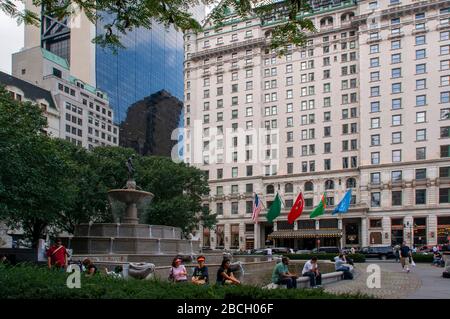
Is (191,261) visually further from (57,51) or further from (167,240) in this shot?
(57,51)

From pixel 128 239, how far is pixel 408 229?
5581 centimetres

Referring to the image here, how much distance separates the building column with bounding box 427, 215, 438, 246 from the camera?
72.7m

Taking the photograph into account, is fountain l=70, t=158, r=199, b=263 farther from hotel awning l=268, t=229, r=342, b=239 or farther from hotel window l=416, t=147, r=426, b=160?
hotel window l=416, t=147, r=426, b=160

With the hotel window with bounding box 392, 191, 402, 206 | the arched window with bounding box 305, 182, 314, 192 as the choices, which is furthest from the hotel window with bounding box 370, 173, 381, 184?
the arched window with bounding box 305, 182, 314, 192

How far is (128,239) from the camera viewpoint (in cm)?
2948

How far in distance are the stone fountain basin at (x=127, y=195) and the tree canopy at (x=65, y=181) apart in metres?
3.72

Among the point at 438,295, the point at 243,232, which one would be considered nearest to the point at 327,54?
the point at 243,232

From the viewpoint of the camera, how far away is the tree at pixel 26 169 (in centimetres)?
2905

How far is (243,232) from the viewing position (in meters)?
88.7

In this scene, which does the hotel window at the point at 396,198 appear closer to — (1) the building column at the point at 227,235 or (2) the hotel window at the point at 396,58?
(2) the hotel window at the point at 396,58

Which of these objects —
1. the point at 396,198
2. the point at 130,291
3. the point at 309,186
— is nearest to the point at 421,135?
the point at 396,198

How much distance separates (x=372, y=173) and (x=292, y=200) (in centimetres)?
1400

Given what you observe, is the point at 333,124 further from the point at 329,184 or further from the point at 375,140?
the point at 329,184

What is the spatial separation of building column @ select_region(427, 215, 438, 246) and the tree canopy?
33.1 meters
